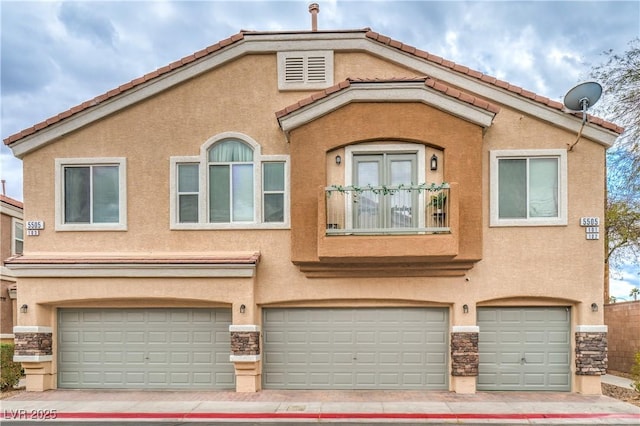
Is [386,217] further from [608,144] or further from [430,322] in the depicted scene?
[608,144]

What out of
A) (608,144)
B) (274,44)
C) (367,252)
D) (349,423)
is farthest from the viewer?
(274,44)

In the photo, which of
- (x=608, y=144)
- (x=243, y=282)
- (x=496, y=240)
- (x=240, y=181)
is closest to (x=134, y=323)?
(x=243, y=282)

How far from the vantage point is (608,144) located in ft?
35.2

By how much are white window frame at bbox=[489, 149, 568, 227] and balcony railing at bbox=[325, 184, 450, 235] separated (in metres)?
1.56

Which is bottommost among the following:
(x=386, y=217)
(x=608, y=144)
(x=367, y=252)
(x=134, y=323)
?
(x=134, y=323)

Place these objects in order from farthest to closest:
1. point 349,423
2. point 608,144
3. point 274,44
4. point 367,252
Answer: point 274,44 < point 608,144 < point 367,252 < point 349,423

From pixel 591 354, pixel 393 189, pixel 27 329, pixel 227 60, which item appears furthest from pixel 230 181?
pixel 591 354

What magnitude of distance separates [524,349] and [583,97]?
6425 mm

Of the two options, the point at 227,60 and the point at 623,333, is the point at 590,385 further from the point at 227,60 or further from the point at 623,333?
the point at 227,60

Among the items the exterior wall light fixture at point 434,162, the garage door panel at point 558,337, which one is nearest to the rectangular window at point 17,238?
the exterior wall light fixture at point 434,162

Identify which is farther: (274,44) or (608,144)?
(274,44)

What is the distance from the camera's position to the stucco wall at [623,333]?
12297mm

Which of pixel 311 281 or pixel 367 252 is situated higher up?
pixel 367 252

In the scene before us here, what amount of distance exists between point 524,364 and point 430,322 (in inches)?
100
